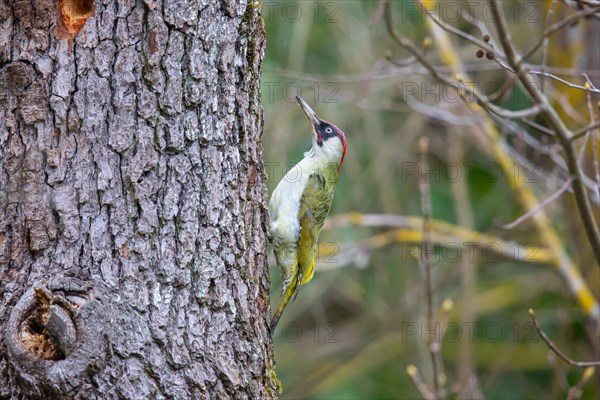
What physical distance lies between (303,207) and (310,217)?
0.31 feet

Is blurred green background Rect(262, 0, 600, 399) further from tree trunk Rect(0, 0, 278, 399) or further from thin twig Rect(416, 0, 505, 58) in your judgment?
tree trunk Rect(0, 0, 278, 399)

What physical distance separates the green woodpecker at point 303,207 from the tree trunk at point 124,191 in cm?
136

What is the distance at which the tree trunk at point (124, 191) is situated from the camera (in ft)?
8.89

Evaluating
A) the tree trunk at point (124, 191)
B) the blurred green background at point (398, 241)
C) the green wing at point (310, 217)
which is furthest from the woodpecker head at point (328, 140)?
the tree trunk at point (124, 191)

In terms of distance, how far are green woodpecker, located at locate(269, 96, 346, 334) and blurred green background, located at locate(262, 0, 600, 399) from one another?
1.49m

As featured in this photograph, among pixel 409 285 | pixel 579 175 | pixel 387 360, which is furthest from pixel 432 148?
pixel 579 175

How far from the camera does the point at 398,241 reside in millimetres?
6676

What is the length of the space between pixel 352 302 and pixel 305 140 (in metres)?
1.92

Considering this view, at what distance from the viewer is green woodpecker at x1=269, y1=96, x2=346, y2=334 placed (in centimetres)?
443

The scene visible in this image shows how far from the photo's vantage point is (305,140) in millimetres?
7426

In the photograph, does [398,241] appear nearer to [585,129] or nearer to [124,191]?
[585,129]

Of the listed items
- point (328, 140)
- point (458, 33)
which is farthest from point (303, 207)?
point (458, 33)

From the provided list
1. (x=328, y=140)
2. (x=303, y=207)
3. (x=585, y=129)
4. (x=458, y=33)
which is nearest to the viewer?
(x=585, y=129)

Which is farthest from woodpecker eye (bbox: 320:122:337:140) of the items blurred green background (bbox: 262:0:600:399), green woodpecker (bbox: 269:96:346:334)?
blurred green background (bbox: 262:0:600:399)
